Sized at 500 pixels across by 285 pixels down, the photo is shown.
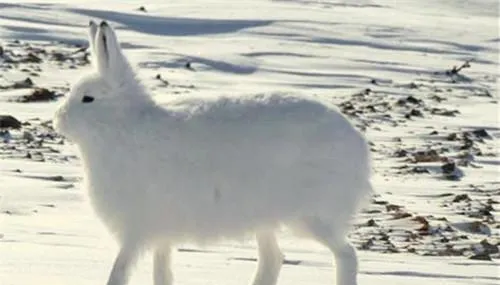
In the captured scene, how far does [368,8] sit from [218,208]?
14387 mm

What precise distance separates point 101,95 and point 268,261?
2.74 feet

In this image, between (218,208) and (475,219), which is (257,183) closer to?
(218,208)

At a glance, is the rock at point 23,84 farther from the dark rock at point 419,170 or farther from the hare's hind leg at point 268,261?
the hare's hind leg at point 268,261

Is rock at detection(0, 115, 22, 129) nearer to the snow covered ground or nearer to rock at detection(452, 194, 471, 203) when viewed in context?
the snow covered ground

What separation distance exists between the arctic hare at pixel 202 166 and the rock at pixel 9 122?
4039 millimetres

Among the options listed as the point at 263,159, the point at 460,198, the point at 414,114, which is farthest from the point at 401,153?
the point at 263,159

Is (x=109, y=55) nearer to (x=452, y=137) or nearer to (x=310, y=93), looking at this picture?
(x=452, y=137)

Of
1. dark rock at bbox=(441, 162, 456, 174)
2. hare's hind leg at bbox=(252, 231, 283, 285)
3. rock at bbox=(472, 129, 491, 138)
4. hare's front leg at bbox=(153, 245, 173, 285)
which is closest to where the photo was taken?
hare's front leg at bbox=(153, 245, 173, 285)

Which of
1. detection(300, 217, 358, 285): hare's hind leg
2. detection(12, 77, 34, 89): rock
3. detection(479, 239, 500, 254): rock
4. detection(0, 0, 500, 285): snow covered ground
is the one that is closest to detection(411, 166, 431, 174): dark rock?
detection(0, 0, 500, 285): snow covered ground

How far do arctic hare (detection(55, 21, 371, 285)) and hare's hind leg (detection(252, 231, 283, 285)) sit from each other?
0.27 m

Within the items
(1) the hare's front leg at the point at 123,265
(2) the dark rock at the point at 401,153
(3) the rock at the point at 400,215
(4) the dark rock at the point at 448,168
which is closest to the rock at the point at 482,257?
(3) the rock at the point at 400,215

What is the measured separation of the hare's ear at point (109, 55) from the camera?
14.0ft

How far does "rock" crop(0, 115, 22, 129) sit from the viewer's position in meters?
8.31

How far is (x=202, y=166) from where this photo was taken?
4.28m
